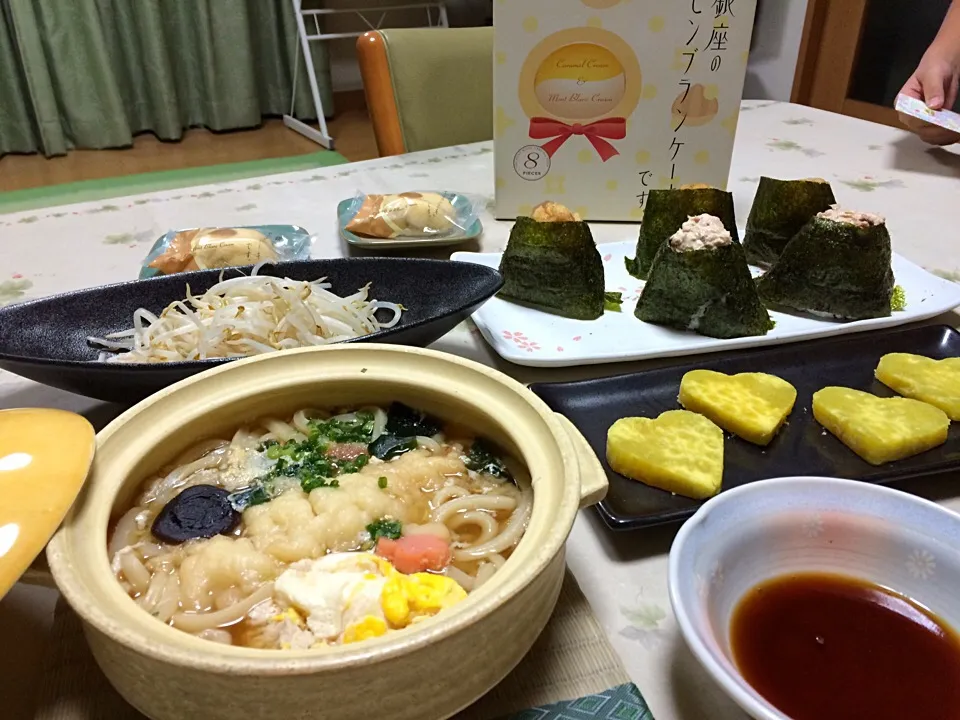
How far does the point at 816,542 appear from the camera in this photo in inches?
27.4

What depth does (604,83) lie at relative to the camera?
1.49 metres

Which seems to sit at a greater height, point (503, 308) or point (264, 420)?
point (264, 420)

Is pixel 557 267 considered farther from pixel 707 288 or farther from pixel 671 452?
pixel 671 452

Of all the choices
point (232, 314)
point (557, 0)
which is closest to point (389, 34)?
point (557, 0)

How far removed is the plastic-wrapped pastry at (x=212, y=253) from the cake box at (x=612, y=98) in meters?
0.57

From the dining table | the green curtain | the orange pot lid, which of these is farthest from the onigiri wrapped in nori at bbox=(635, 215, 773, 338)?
the green curtain

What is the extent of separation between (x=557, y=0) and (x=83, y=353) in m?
1.07

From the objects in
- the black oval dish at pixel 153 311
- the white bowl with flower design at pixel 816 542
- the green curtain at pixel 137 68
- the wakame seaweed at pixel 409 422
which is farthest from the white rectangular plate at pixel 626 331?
the green curtain at pixel 137 68

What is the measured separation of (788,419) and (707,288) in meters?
0.29

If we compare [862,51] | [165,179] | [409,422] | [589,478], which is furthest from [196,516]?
[862,51]

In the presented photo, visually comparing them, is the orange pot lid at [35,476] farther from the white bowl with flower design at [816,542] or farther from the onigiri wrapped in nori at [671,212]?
the onigiri wrapped in nori at [671,212]

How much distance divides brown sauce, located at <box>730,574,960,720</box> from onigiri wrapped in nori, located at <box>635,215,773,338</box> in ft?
1.88

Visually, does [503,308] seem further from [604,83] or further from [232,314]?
[604,83]

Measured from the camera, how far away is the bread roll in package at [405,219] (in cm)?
147
